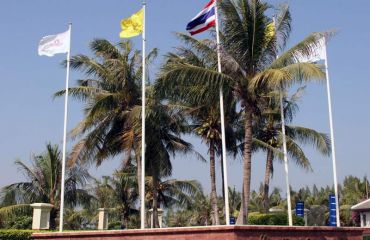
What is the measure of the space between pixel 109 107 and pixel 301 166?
33.9 feet

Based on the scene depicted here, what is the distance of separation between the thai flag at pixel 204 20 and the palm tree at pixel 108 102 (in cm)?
568

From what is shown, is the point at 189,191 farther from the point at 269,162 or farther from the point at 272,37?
the point at 272,37

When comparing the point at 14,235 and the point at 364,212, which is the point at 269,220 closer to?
the point at 14,235

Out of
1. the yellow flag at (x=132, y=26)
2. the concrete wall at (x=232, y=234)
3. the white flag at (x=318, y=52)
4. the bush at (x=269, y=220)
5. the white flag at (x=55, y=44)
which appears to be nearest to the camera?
the concrete wall at (x=232, y=234)

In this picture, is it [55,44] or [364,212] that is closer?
[55,44]

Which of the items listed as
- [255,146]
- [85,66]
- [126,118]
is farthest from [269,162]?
[85,66]

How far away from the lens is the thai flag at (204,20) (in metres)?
20.9

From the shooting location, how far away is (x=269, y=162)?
31.3 meters

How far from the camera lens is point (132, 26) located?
22.5 m

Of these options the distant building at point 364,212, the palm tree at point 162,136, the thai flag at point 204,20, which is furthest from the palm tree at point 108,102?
the distant building at point 364,212

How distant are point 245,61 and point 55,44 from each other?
9024 millimetres

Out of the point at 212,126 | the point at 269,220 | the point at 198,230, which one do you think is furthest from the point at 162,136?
the point at 198,230

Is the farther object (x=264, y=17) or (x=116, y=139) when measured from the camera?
(x=116, y=139)

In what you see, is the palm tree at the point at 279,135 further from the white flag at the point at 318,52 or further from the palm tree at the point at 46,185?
the palm tree at the point at 46,185
